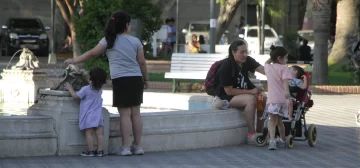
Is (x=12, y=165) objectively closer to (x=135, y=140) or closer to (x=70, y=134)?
(x=70, y=134)

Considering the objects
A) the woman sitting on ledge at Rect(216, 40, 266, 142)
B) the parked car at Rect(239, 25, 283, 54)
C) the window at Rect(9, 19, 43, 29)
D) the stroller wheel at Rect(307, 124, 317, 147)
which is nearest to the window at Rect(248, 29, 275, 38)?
the parked car at Rect(239, 25, 283, 54)

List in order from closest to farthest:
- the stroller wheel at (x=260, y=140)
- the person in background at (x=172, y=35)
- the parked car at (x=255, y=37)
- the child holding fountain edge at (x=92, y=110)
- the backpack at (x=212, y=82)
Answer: the child holding fountain edge at (x=92, y=110)
the stroller wheel at (x=260, y=140)
the backpack at (x=212, y=82)
the parked car at (x=255, y=37)
the person in background at (x=172, y=35)

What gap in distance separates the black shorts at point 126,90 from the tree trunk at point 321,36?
1320 centimetres

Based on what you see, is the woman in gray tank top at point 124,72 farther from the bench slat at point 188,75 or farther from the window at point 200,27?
the window at point 200,27

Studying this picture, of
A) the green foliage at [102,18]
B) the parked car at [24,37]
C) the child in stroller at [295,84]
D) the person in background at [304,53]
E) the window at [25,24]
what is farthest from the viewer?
the window at [25,24]

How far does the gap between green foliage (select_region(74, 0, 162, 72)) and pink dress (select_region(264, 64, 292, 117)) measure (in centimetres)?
1152

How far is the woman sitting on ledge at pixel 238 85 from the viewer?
11.8m

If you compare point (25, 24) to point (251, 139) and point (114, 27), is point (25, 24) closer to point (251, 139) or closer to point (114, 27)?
point (251, 139)

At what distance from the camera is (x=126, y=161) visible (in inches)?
400

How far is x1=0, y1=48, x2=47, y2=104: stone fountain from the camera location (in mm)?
16750

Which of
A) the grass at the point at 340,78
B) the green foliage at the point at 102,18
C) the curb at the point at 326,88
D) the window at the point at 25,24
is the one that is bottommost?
the curb at the point at 326,88

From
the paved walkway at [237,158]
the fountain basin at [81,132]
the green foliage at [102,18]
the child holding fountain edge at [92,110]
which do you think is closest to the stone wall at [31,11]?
the green foliage at [102,18]

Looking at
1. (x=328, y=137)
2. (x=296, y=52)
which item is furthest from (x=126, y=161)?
Answer: (x=296, y=52)

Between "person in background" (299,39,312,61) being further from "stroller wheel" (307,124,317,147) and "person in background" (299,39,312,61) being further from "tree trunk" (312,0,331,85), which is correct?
"stroller wheel" (307,124,317,147)
